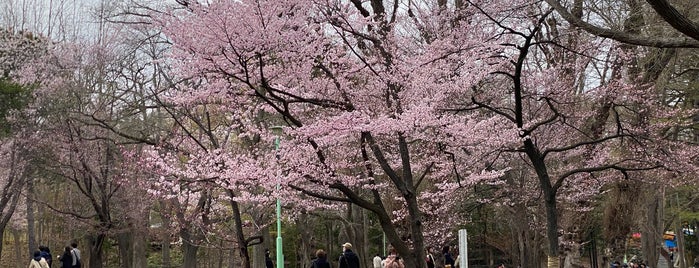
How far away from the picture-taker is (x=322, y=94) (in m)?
13.6

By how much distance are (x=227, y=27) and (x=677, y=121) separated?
1136 cm

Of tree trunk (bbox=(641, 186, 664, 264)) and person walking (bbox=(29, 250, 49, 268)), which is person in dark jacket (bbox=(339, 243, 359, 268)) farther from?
tree trunk (bbox=(641, 186, 664, 264))

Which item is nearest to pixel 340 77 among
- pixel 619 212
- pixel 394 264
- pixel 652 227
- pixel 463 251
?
pixel 394 264

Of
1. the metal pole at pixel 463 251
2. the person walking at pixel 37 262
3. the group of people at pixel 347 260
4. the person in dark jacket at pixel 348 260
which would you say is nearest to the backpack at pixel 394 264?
the group of people at pixel 347 260

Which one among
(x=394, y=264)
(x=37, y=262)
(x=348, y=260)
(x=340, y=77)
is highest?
(x=340, y=77)

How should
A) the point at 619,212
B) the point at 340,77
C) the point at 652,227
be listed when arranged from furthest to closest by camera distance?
1. the point at 652,227
2. the point at 619,212
3. the point at 340,77

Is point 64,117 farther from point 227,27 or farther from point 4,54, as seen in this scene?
point 227,27

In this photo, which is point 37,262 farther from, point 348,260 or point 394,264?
point 394,264

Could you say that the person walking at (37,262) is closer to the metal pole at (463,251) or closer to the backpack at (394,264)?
the backpack at (394,264)

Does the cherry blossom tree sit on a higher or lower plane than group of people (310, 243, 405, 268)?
higher

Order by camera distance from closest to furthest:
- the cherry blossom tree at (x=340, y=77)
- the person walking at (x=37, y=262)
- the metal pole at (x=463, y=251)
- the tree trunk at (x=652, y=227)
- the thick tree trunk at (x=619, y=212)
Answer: the metal pole at (x=463, y=251), the cherry blossom tree at (x=340, y=77), the person walking at (x=37, y=262), the thick tree trunk at (x=619, y=212), the tree trunk at (x=652, y=227)

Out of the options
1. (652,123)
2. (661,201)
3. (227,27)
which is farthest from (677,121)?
(227,27)

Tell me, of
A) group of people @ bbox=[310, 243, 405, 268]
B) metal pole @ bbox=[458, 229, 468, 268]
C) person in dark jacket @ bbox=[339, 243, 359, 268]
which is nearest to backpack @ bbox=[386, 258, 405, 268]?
group of people @ bbox=[310, 243, 405, 268]

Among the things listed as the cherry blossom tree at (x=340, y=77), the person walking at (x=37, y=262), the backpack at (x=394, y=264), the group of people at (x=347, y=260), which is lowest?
the backpack at (x=394, y=264)
